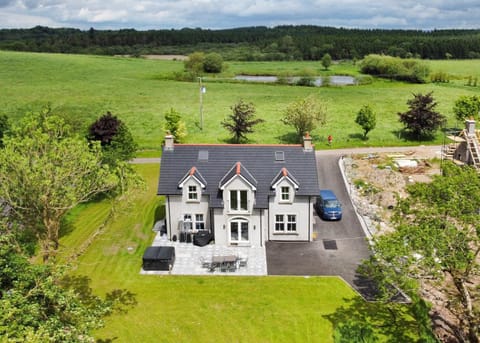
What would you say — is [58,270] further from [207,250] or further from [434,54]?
[434,54]

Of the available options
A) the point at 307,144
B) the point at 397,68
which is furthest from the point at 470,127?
the point at 397,68

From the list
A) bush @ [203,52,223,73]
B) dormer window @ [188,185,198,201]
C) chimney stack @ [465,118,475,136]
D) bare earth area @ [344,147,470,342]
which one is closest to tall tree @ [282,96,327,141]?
bare earth area @ [344,147,470,342]

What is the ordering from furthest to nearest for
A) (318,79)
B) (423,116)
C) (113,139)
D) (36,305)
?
(318,79) < (423,116) < (113,139) < (36,305)

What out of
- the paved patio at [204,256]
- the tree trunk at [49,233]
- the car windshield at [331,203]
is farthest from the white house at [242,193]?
the tree trunk at [49,233]

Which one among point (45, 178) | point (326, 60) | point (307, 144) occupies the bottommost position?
point (307, 144)

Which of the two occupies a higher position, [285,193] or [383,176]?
[285,193]

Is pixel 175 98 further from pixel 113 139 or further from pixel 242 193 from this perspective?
pixel 242 193

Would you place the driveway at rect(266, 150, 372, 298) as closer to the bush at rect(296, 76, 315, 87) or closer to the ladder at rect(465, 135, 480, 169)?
the ladder at rect(465, 135, 480, 169)

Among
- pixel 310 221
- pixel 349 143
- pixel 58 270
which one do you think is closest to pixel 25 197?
pixel 58 270
